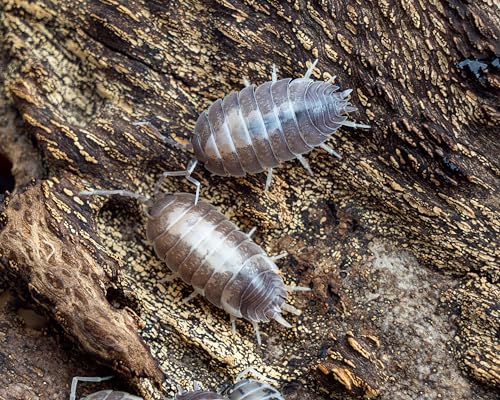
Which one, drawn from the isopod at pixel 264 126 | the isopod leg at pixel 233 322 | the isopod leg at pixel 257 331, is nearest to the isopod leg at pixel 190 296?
the isopod leg at pixel 233 322

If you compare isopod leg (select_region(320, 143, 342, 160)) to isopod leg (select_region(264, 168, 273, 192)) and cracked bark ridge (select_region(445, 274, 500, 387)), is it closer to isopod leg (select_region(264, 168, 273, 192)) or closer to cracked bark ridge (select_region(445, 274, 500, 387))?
isopod leg (select_region(264, 168, 273, 192))

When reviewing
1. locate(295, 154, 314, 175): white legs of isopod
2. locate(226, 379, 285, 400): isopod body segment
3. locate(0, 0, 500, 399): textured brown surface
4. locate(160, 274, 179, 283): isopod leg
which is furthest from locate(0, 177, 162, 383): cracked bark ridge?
locate(295, 154, 314, 175): white legs of isopod

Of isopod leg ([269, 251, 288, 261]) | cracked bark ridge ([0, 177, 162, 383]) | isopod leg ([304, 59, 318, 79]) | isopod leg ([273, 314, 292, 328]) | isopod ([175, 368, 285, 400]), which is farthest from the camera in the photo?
isopod leg ([269, 251, 288, 261])

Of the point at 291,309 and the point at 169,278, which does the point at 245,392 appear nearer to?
the point at 291,309

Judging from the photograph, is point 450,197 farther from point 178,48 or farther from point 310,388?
point 178,48

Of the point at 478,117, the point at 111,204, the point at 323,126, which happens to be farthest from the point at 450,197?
the point at 111,204

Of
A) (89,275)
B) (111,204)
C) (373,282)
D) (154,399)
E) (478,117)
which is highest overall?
(478,117)

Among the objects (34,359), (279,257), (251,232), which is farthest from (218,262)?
(34,359)
